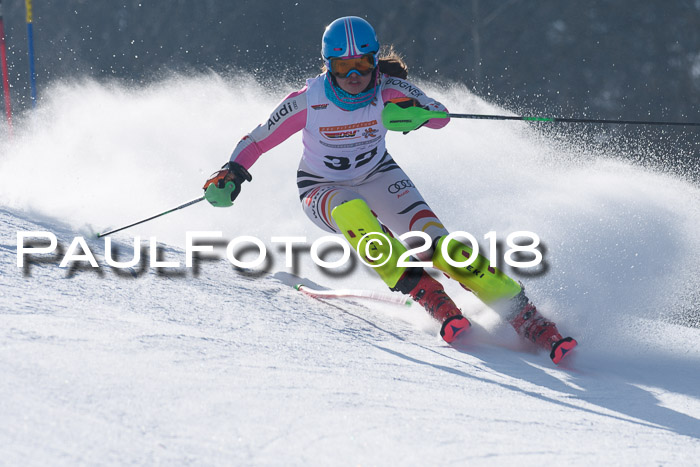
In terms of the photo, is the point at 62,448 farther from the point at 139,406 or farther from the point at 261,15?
the point at 261,15

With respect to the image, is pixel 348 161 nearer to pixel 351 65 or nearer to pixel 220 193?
pixel 351 65

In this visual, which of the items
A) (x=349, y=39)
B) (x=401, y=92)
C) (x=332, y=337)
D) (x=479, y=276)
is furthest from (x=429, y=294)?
(x=349, y=39)

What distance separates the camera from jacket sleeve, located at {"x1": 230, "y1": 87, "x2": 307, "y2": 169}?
3555 millimetres

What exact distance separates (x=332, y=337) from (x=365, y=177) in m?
1.03

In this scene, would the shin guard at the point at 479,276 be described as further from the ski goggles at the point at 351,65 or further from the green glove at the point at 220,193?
the green glove at the point at 220,193

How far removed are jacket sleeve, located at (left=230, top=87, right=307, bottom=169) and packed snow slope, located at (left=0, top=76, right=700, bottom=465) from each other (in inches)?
23.1

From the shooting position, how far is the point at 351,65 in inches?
134


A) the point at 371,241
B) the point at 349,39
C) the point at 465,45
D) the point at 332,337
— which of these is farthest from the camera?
the point at 465,45

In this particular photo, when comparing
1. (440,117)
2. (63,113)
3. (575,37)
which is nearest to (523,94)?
(575,37)

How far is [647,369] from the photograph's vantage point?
3254 millimetres

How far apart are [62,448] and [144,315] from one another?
125 centimetres

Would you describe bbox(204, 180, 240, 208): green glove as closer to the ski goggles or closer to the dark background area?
the ski goggles

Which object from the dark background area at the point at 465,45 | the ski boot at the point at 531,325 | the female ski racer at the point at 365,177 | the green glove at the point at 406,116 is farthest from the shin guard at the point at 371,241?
the dark background area at the point at 465,45

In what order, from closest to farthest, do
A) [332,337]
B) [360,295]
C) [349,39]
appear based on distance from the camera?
[332,337] < [349,39] < [360,295]
